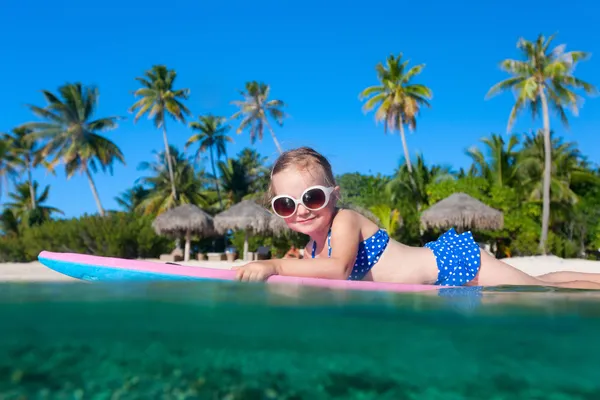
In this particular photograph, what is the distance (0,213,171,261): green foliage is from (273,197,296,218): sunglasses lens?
2047 centimetres

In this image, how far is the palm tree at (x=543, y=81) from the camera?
24.7m

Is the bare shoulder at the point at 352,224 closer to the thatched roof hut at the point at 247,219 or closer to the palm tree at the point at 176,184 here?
the thatched roof hut at the point at 247,219

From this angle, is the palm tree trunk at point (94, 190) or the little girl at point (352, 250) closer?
the little girl at point (352, 250)

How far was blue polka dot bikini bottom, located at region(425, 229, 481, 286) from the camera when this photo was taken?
134 inches

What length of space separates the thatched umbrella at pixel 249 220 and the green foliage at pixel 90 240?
Result: 13.2 ft

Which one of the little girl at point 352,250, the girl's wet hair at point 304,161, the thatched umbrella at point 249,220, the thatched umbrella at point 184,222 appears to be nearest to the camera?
the little girl at point 352,250

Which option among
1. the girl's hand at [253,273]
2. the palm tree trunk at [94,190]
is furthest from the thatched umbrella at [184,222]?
the girl's hand at [253,273]

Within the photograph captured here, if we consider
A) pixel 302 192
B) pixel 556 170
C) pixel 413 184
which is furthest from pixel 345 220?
pixel 556 170

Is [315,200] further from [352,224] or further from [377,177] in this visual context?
[377,177]

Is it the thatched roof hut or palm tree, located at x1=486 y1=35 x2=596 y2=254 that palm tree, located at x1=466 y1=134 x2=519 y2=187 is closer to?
palm tree, located at x1=486 y1=35 x2=596 y2=254

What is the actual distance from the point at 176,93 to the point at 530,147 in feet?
74.8

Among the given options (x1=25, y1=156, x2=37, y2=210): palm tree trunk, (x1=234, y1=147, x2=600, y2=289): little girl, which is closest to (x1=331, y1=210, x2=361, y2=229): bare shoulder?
(x1=234, y1=147, x2=600, y2=289): little girl

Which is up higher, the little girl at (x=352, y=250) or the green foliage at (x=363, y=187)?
the green foliage at (x=363, y=187)

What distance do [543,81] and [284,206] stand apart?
2554 centimetres
